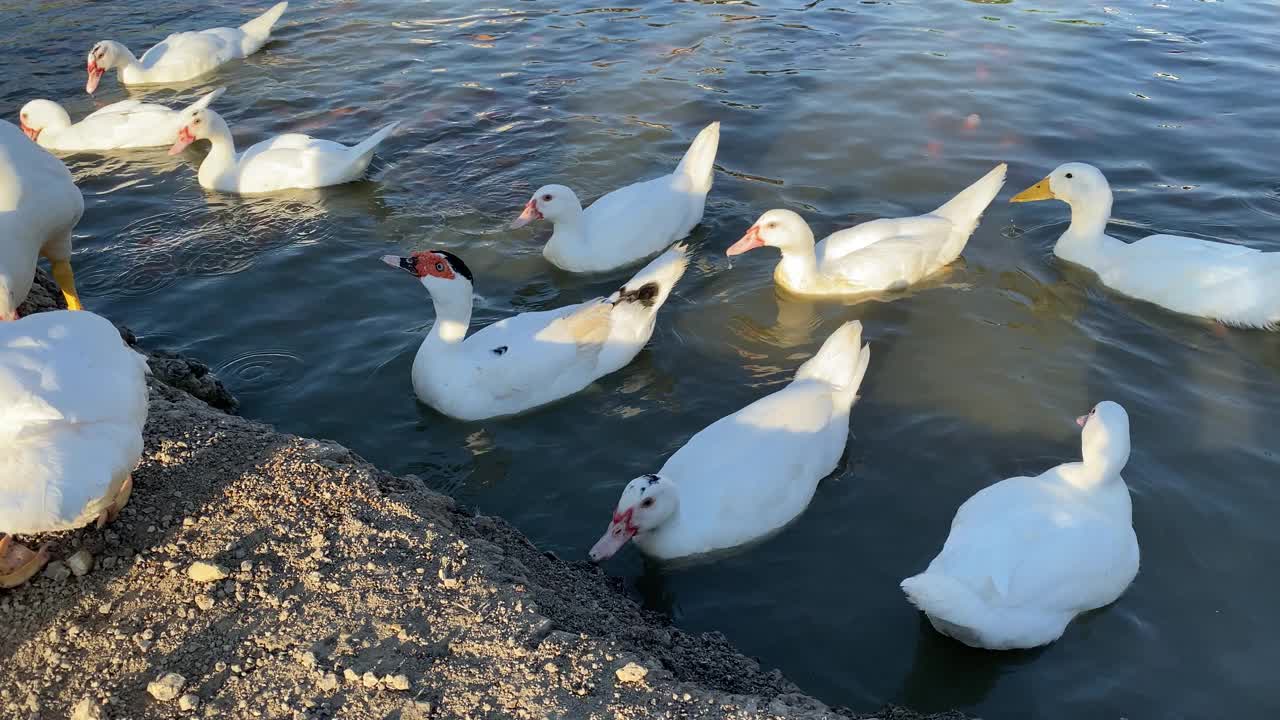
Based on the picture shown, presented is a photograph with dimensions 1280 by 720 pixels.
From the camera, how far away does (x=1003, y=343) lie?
6.50 metres

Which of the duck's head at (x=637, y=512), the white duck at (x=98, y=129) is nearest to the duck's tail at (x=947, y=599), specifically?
the duck's head at (x=637, y=512)

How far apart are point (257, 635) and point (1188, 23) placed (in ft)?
43.1

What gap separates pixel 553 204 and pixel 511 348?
1.78 m

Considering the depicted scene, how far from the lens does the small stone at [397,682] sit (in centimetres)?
322

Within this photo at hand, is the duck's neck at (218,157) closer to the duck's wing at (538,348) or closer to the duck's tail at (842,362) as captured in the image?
the duck's wing at (538,348)

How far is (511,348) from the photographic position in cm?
589

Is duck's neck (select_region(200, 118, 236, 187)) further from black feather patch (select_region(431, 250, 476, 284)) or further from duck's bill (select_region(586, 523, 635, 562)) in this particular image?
duck's bill (select_region(586, 523, 635, 562))

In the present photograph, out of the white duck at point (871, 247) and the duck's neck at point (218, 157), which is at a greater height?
the white duck at point (871, 247)

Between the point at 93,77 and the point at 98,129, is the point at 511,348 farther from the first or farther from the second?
the point at 93,77

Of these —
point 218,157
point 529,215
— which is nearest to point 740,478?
point 529,215

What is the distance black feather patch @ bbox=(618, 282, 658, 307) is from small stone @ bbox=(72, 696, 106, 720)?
154 inches

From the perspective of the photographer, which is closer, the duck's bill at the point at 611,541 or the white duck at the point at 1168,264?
the duck's bill at the point at 611,541

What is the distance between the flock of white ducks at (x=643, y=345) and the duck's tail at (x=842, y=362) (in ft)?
0.04

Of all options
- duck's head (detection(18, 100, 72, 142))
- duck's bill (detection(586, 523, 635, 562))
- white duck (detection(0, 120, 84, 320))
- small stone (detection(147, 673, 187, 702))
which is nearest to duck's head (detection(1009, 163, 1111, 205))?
duck's bill (detection(586, 523, 635, 562))
